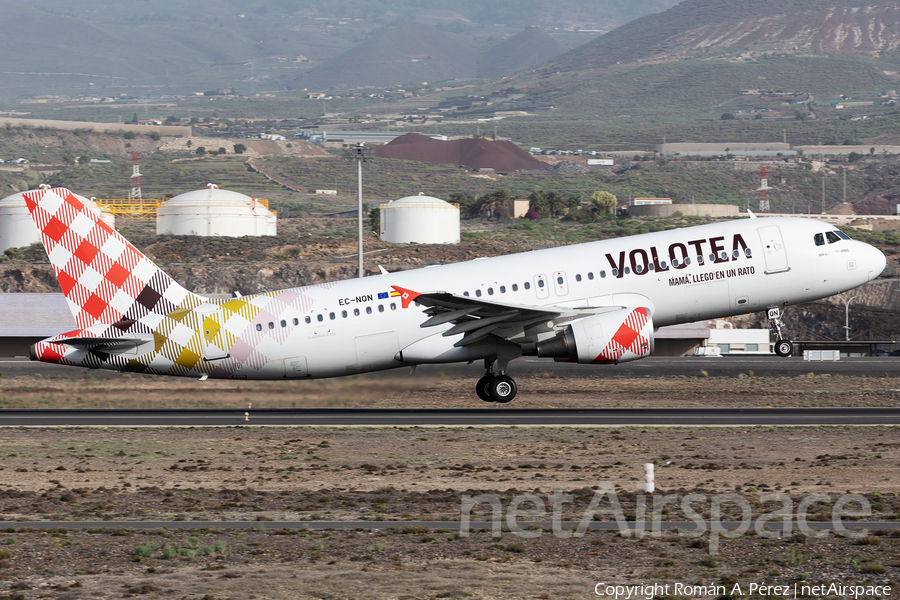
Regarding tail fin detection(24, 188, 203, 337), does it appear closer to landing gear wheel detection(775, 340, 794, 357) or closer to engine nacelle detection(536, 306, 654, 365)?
engine nacelle detection(536, 306, 654, 365)

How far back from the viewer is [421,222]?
12862 centimetres

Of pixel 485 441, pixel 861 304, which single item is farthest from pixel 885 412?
pixel 861 304

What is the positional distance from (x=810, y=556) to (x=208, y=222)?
121 m

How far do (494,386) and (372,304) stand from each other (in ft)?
17.1

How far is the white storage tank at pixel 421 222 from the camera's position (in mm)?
128625

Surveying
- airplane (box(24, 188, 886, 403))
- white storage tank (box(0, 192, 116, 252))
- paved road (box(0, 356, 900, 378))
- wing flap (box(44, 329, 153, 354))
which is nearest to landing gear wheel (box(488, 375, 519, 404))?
airplane (box(24, 188, 886, 403))

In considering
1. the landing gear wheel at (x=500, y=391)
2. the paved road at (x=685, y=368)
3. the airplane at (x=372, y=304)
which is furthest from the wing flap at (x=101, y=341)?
the paved road at (x=685, y=368)

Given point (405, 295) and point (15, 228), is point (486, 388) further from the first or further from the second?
point (15, 228)

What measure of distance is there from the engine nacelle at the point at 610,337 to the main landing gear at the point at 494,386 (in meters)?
2.99

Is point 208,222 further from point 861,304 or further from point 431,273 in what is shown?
point 431,273

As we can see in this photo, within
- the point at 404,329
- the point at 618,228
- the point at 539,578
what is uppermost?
the point at 618,228

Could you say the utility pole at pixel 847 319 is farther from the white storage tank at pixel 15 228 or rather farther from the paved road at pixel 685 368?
the white storage tank at pixel 15 228

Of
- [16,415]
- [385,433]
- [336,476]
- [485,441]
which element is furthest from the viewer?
[16,415]

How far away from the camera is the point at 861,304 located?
100 m
